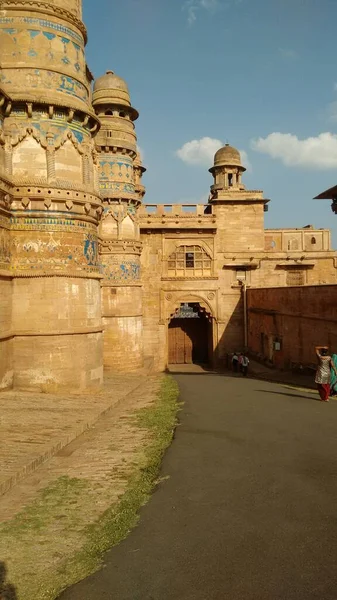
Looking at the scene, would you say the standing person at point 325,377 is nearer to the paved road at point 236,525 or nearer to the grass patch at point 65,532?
the paved road at point 236,525

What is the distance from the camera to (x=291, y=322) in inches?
793

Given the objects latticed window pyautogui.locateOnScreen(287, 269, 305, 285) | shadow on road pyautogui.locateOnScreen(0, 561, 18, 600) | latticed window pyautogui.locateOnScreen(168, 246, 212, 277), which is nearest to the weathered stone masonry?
shadow on road pyautogui.locateOnScreen(0, 561, 18, 600)

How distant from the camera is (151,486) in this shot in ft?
19.7

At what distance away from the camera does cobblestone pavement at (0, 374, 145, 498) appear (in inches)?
255

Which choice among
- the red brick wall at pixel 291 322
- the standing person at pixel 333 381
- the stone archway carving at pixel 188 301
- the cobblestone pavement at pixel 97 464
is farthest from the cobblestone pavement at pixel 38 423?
the stone archway carving at pixel 188 301

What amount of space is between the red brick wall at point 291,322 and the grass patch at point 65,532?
37.1ft

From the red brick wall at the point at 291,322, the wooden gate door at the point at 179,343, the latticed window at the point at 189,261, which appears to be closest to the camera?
the red brick wall at the point at 291,322

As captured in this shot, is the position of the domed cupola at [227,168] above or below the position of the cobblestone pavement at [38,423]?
above

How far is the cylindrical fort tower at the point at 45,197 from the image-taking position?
37.9 feet

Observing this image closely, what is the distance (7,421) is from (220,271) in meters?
20.4

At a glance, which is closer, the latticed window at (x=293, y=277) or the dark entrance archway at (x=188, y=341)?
the latticed window at (x=293, y=277)

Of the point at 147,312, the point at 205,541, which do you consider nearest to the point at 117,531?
the point at 205,541

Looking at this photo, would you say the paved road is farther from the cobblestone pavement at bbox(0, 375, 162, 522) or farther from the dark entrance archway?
the dark entrance archway

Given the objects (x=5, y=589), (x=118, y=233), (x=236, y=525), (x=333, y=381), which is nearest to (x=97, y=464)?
(x=236, y=525)
